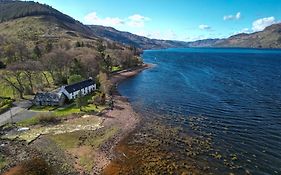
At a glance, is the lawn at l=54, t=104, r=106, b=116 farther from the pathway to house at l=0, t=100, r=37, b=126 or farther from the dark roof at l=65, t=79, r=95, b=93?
the dark roof at l=65, t=79, r=95, b=93

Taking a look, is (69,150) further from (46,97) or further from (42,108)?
(46,97)

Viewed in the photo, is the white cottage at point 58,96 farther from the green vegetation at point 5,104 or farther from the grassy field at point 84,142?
the grassy field at point 84,142

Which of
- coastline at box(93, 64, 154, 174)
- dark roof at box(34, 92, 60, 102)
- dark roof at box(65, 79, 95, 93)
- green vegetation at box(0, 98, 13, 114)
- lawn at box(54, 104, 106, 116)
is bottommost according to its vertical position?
coastline at box(93, 64, 154, 174)

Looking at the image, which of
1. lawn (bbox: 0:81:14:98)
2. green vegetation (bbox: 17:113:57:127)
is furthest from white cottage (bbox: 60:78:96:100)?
lawn (bbox: 0:81:14:98)

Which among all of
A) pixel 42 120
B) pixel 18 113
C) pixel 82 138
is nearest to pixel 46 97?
pixel 18 113

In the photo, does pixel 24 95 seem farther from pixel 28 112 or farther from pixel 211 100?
pixel 211 100

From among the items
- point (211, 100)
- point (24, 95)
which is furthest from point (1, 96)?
point (211, 100)
